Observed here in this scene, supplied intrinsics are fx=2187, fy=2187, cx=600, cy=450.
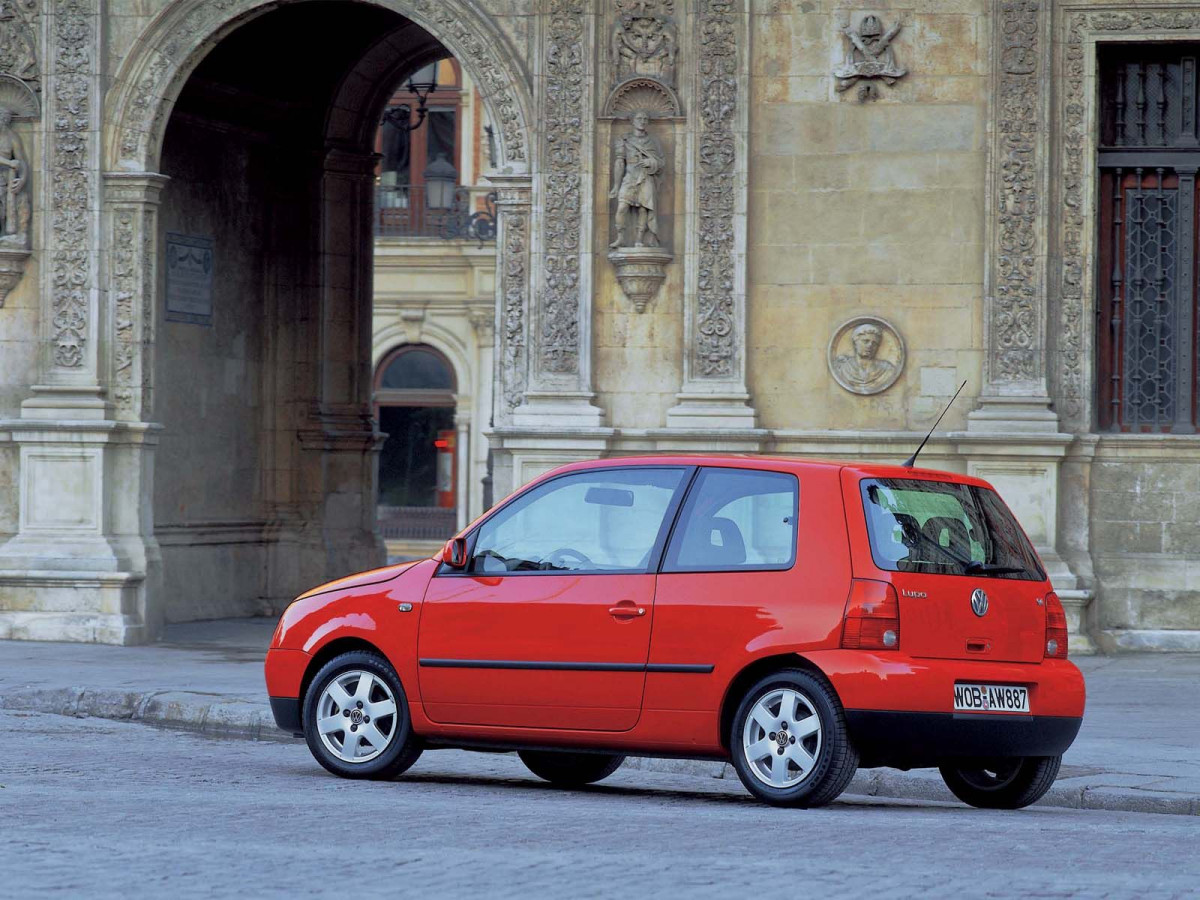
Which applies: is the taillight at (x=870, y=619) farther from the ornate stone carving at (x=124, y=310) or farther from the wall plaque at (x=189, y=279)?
the wall plaque at (x=189, y=279)

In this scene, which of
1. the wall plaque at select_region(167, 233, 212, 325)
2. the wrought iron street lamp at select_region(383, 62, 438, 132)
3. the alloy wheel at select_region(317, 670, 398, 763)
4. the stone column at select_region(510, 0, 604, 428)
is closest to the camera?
the alloy wheel at select_region(317, 670, 398, 763)

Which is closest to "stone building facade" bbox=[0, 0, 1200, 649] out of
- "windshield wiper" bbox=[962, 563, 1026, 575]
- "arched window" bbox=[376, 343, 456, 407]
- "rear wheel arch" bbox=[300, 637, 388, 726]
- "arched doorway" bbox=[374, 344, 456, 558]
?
"rear wheel arch" bbox=[300, 637, 388, 726]

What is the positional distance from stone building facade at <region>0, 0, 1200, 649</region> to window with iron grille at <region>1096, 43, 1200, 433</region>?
3cm

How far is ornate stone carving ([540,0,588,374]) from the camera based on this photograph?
18.4m

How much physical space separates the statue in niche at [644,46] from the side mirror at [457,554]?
28.7 ft

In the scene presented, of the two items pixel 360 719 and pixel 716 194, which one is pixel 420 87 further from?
pixel 360 719

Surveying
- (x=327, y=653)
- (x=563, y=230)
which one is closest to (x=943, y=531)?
(x=327, y=653)

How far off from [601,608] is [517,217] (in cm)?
905

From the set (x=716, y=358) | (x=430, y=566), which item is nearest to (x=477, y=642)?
(x=430, y=566)

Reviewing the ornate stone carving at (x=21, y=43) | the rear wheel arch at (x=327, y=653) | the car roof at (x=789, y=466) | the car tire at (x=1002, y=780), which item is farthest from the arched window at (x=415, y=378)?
the car tire at (x=1002, y=780)

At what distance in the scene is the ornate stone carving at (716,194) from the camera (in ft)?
59.8

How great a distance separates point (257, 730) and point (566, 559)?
394 centimetres

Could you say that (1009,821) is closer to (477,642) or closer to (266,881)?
(477,642)

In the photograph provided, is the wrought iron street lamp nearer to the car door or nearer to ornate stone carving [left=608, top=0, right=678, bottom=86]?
ornate stone carving [left=608, top=0, right=678, bottom=86]
